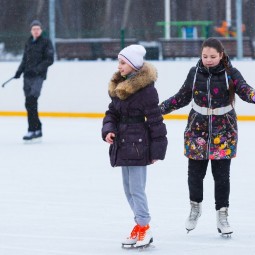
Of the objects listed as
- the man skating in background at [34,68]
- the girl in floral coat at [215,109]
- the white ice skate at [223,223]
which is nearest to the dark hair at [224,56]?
the girl in floral coat at [215,109]

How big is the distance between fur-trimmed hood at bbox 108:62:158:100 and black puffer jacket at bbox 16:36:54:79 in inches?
266

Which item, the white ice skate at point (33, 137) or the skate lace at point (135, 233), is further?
the white ice skate at point (33, 137)

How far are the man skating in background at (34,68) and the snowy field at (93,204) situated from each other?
0.46 metres

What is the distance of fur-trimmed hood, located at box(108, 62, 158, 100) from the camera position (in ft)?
17.5

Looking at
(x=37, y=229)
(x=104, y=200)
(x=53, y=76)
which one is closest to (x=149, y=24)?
(x=53, y=76)

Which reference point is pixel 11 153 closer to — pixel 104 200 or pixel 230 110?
pixel 104 200

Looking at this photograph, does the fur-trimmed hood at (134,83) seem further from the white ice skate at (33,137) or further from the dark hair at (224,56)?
the white ice skate at (33,137)

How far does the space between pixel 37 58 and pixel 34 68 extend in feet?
0.40

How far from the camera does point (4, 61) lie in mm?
16328

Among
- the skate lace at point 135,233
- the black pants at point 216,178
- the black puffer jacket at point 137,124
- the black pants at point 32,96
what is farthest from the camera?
the black pants at point 32,96

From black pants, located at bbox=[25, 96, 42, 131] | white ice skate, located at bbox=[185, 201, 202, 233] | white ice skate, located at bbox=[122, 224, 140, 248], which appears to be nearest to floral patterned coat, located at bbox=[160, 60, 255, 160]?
white ice skate, located at bbox=[185, 201, 202, 233]

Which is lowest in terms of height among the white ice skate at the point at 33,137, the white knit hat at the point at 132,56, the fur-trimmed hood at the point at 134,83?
the white ice skate at the point at 33,137

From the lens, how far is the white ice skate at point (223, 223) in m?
5.66

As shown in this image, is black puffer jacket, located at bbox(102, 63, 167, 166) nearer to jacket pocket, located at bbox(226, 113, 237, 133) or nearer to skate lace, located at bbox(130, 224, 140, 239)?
skate lace, located at bbox(130, 224, 140, 239)
